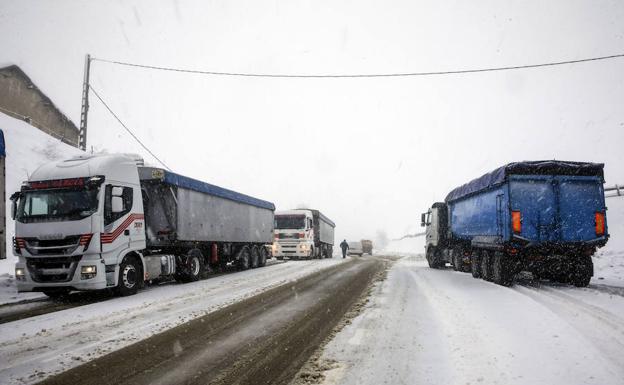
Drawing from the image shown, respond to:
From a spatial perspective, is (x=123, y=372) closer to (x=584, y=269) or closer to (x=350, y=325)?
(x=350, y=325)

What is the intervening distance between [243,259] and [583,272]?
43.4 ft

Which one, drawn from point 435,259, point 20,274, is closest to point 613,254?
point 435,259

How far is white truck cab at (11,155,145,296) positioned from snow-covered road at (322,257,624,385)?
6208 mm

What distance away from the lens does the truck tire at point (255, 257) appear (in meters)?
20.4

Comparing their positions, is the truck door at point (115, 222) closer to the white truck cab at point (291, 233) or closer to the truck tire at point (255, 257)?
the truck tire at point (255, 257)

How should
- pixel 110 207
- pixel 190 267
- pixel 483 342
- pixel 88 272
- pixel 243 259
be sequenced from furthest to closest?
pixel 243 259 < pixel 190 267 < pixel 110 207 < pixel 88 272 < pixel 483 342

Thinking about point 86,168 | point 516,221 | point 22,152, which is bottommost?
point 516,221

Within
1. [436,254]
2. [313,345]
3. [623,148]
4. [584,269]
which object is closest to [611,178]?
[623,148]

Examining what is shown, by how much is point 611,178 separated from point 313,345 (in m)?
48.6

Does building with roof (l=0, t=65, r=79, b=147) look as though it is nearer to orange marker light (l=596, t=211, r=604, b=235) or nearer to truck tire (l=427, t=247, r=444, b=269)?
truck tire (l=427, t=247, r=444, b=269)

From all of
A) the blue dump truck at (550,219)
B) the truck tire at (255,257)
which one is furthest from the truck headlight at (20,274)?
the blue dump truck at (550,219)

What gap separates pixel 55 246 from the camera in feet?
A: 30.5

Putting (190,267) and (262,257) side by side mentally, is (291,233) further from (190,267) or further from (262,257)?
(190,267)

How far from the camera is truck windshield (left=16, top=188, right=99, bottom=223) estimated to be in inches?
373
